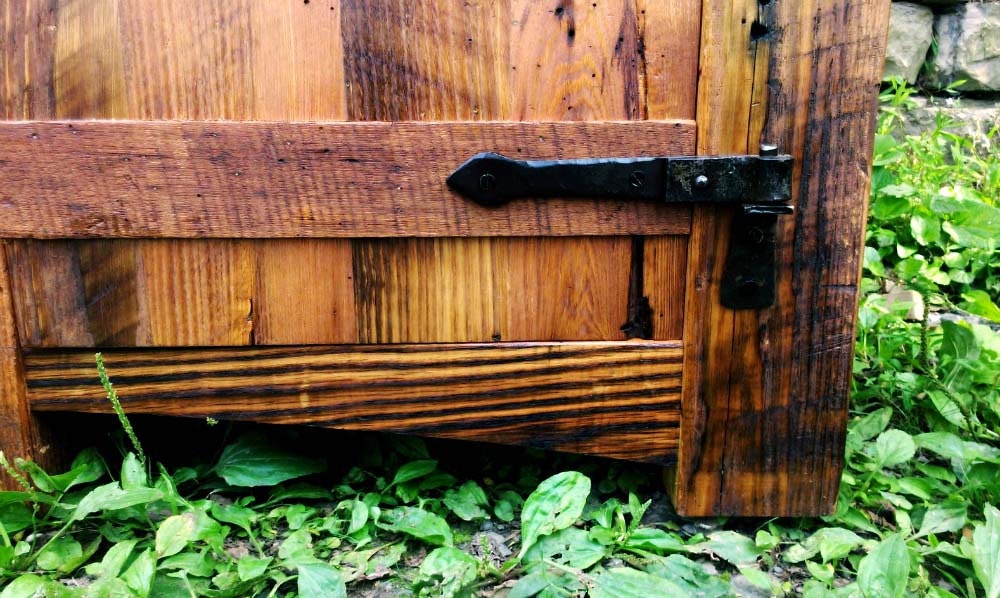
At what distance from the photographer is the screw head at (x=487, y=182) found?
1058mm

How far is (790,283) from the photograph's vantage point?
3.57ft

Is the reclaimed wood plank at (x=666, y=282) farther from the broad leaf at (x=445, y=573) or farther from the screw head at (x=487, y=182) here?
the broad leaf at (x=445, y=573)

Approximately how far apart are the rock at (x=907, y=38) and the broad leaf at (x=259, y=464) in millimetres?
1892

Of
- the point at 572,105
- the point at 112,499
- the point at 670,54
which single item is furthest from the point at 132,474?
the point at 670,54

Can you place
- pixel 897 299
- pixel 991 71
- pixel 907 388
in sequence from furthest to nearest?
pixel 991 71
pixel 897 299
pixel 907 388

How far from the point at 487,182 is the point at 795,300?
Answer: 0.48m

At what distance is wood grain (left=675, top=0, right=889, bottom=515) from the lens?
1.02 metres

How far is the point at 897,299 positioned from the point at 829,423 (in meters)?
0.78

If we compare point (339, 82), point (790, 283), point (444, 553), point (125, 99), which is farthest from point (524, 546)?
point (125, 99)

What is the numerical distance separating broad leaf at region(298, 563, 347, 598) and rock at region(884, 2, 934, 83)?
199cm

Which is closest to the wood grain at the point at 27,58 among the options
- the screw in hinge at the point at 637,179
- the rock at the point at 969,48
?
the screw in hinge at the point at 637,179

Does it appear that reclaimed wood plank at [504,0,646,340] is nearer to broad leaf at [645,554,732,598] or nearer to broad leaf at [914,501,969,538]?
broad leaf at [645,554,732,598]

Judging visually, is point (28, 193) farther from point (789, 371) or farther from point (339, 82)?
point (789, 371)

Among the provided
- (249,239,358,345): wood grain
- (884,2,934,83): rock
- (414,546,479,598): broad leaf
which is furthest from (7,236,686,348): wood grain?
(884,2,934,83): rock
